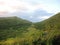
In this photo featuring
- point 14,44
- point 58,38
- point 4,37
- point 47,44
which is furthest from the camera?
point 4,37

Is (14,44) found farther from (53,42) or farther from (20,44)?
(53,42)

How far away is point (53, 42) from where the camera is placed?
257ft

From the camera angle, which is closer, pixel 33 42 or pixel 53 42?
pixel 53 42

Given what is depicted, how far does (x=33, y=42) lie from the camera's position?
274 ft

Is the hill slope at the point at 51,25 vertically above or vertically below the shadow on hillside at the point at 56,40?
above

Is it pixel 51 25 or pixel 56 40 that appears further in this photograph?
pixel 51 25

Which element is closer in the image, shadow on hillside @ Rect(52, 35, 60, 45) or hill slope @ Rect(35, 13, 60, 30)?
shadow on hillside @ Rect(52, 35, 60, 45)

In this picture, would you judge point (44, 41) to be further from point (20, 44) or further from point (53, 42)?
point (20, 44)

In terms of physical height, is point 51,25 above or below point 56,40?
above

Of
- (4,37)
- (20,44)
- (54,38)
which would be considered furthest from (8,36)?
(54,38)

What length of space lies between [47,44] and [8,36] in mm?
63757

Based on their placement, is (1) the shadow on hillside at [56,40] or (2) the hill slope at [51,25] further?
(2) the hill slope at [51,25]

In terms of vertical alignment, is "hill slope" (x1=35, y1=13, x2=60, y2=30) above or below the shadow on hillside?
above

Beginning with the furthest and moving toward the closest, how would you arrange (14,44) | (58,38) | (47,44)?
(14,44), (58,38), (47,44)
